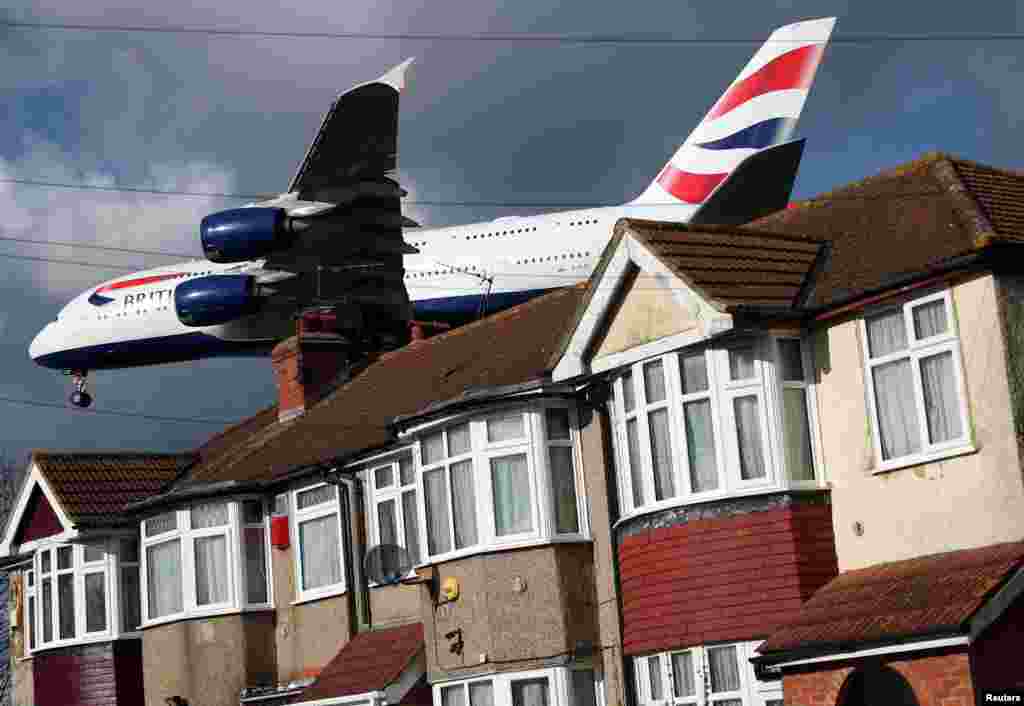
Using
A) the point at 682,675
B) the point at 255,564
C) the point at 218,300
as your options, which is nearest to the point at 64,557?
the point at 255,564

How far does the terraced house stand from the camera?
56.0 ft

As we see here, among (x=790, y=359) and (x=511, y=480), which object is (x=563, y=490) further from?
(x=790, y=359)

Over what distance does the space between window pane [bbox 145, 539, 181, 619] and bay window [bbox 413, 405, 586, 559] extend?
6.64 meters

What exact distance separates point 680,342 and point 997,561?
442 cm

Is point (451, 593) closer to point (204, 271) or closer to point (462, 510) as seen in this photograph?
point (462, 510)

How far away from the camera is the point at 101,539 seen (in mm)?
29750

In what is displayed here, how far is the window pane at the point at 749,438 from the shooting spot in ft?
62.0

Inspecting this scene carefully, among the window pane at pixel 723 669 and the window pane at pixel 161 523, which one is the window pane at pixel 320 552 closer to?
the window pane at pixel 161 523

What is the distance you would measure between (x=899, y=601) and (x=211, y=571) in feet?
42.8

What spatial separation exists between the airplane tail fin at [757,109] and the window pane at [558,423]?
2765 centimetres

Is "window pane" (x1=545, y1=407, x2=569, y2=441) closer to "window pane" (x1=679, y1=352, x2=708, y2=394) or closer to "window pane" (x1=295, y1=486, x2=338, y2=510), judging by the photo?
"window pane" (x1=679, y1=352, x2=708, y2=394)

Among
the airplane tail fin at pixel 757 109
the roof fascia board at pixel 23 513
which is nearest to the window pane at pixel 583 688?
the roof fascia board at pixel 23 513

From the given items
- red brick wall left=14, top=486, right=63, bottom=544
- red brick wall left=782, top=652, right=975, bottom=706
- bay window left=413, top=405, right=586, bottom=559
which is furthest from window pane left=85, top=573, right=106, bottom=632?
red brick wall left=782, top=652, right=975, bottom=706

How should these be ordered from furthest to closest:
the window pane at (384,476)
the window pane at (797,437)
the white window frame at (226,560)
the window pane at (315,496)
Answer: the white window frame at (226,560)
the window pane at (315,496)
the window pane at (384,476)
the window pane at (797,437)
